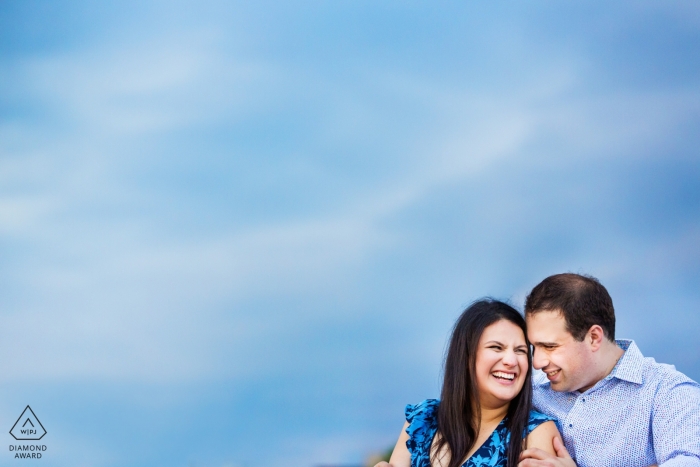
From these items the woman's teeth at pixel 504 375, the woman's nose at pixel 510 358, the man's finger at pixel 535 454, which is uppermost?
the woman's nose at pixel 510 358

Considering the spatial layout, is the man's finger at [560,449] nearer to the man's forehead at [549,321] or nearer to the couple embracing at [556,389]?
the couple embracing at [556,389]

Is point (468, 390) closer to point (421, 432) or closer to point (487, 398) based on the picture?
point (487, 398)

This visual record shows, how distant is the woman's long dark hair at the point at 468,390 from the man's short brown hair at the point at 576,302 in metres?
0.13

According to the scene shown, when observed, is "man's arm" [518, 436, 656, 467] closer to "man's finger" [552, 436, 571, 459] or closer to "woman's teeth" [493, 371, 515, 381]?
"man's finger" [552, 436, 571, 459]

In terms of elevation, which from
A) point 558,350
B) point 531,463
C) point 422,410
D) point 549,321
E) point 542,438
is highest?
point 549,321

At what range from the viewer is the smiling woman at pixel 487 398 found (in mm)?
3447

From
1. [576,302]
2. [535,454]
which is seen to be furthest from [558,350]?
[535,454]

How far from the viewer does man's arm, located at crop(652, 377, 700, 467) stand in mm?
3275

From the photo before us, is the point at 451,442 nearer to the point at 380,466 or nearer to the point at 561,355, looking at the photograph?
the point at 380,466

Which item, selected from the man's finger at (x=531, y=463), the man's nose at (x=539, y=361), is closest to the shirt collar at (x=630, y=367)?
the man's nose at (x=539, y=361)

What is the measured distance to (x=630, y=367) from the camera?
3576mm

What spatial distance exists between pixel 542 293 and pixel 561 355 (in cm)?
28

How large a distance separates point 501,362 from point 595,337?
46 centimetres

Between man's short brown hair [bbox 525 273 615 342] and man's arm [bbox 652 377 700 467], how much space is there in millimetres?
352
